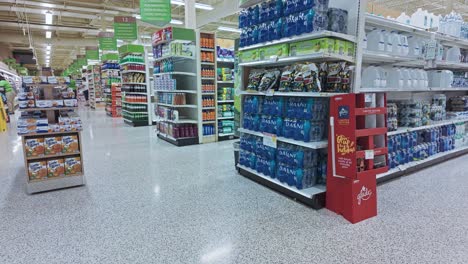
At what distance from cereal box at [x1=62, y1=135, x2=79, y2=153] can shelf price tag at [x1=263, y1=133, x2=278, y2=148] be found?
2.58 metres

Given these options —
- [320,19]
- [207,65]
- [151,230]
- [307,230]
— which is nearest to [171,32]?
[207,65]

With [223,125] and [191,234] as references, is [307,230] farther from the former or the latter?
[223,125]

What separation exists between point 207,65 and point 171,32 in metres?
1.09

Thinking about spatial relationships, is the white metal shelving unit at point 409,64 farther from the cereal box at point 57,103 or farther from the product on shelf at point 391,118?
the cereal box at point 57,103

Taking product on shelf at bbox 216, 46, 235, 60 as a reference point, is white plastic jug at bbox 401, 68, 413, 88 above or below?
below

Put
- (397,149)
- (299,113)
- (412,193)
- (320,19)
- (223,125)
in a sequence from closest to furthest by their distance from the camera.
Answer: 1. (320,19)
2. (299,113)
3. (412,193)
4. (397,149)
5. (223,125)

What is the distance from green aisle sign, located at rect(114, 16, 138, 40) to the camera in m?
9.83

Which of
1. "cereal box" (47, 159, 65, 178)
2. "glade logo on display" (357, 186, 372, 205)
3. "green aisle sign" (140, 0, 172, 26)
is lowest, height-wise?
"glade logo on display" (357, 186, 372, 205)

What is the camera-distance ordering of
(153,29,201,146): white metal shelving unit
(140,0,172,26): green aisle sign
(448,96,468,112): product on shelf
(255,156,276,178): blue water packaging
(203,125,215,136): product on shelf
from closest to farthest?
(255,156,276,178): blue water packaging, (448,96,468,112): product on shelf, (153,29,201,146): white metal shelving unit, (140,0,172,26): green aisle sign, (203,125,215,136): product on shelf

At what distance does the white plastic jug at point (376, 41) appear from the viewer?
3.43 m

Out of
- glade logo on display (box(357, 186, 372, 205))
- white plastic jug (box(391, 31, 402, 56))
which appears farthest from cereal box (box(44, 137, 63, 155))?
white plastic jug (box(391, 31, 402, 56))

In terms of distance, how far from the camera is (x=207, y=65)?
6.66 meters

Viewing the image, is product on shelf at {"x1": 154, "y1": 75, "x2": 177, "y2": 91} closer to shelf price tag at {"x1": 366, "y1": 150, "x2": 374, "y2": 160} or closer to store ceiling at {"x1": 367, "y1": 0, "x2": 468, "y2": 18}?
shelf price tag at {"x1": 366, "y1": 150, "x2": 374, "y2": 160}

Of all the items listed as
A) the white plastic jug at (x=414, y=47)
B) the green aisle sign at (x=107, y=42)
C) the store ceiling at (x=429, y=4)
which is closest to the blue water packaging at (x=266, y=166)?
the white plastic jug at (x=414, y=47)
